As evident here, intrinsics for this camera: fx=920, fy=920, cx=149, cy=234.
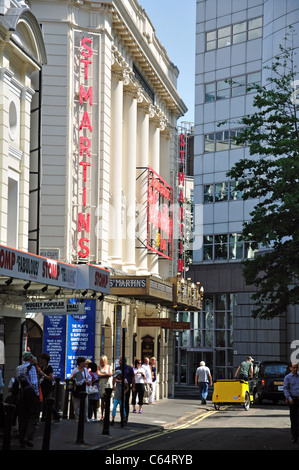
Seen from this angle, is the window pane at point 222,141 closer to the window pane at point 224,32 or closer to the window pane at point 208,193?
the window pane at point 208,193

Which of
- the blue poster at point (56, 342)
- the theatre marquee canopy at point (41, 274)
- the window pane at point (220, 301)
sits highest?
the window pane at point (220, 301)

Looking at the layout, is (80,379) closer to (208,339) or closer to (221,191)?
(221,191)

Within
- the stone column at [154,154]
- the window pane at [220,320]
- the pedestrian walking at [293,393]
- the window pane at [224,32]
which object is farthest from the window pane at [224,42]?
the pedestrian walking at [293,393]

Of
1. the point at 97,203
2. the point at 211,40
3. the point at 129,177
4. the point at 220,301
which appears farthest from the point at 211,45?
the point at 97,203

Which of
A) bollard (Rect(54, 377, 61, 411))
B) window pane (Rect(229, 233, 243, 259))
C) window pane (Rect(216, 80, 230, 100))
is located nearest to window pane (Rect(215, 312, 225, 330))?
window pane (Rect(229, 233, 243, 259))

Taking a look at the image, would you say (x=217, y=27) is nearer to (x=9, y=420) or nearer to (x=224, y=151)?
(x=224, y=151)

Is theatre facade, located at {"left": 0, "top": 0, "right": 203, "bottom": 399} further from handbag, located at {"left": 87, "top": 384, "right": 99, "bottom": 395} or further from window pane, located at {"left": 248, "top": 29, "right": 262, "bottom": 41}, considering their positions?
window pane, located at {"left": 248, "top": 29, "right": 262, "bottom": 41}

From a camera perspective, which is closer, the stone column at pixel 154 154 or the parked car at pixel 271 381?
the parked car at pixel 271 381

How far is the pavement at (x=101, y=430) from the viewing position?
18.8m

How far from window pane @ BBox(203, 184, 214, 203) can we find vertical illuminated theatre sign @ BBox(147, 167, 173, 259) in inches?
499

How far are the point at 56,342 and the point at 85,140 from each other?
8023 millimetres

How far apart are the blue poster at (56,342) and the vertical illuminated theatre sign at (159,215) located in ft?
40.4

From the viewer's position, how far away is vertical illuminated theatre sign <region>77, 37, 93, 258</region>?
32.2m

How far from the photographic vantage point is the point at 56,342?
28.0 meters
